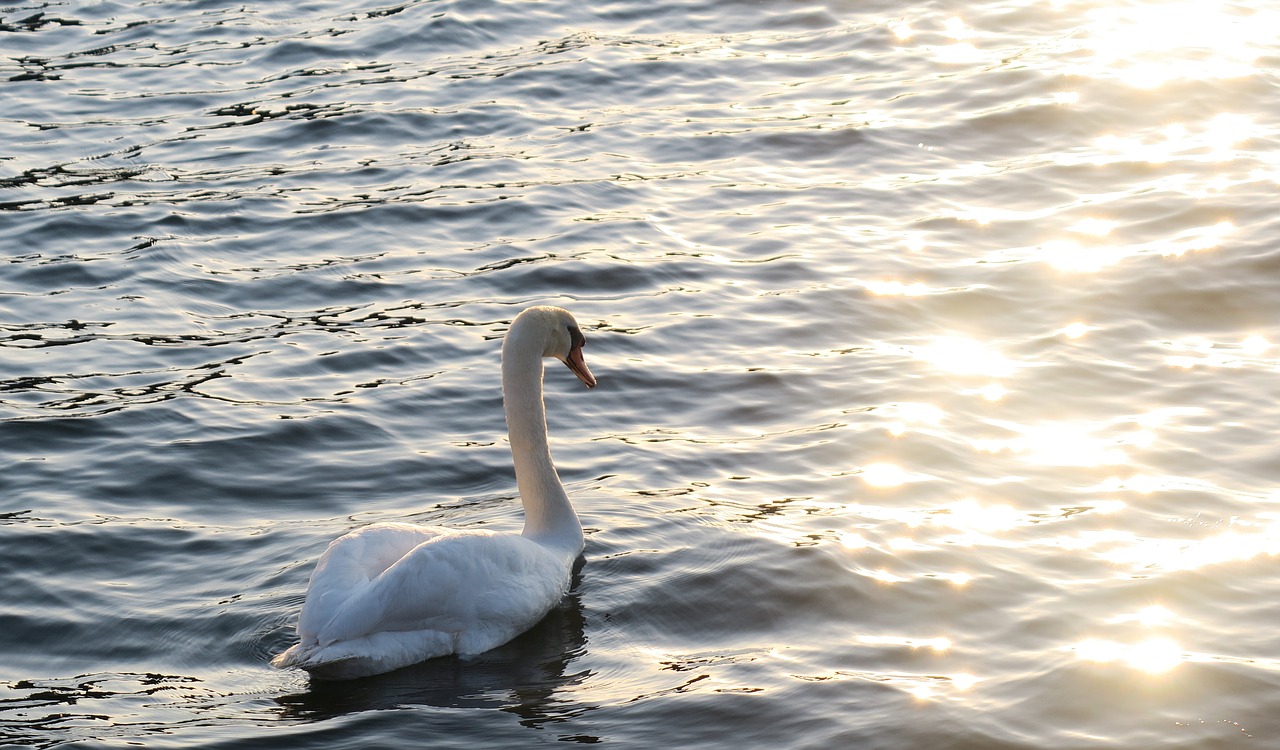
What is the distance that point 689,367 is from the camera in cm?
1091

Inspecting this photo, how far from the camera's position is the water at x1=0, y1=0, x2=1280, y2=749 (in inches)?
282

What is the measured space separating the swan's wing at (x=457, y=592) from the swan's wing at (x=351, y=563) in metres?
0.06

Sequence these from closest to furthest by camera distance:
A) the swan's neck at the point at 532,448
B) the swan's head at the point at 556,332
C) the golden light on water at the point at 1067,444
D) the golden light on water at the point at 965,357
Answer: the swan's neck at the point at 532,448, the swan's head at the point at 556,332, the golden light on water at the point at 1067,444, the golden light on water at the point at 965,357

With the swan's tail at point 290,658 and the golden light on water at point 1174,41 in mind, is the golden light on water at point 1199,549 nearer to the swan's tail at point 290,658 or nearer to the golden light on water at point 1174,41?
the swan's tail at point 290,658

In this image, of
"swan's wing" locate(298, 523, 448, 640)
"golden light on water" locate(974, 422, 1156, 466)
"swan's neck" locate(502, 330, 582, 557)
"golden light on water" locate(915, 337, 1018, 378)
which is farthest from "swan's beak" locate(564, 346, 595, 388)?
"golden light on water" locate(915, 337, 1018, 378)

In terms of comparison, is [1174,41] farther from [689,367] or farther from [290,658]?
[290,658]

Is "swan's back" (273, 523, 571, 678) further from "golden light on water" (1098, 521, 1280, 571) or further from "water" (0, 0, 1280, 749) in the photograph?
"golden light on water" (1098, 521, 1280, 571)

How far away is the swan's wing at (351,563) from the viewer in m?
7.15

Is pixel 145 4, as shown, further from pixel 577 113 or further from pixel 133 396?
pixel 133 396

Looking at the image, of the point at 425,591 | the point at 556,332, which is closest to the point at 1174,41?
the point at 556,332

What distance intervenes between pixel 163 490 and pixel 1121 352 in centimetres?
624

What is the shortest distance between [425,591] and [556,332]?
1.95 metres

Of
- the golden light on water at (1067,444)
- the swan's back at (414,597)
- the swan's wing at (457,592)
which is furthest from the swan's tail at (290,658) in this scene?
the golden light on water at (1067,444)

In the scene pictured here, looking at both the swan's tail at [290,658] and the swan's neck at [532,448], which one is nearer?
the swan's tail at [290,658]
